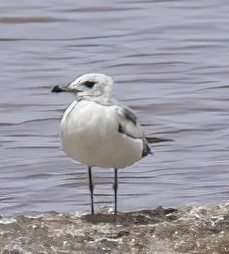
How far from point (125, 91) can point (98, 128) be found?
5.48 metres

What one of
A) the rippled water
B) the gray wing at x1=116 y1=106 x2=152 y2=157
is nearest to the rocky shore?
the gray wing at x1=116 y1=106 x2=152 y2=157

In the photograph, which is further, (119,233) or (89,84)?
(89,84)

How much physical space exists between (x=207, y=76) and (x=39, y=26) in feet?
11.5

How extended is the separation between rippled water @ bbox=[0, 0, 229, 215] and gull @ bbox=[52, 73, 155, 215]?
1.62 m

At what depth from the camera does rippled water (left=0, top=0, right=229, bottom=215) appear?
9.77m

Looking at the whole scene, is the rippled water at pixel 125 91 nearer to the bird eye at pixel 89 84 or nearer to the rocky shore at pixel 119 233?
the rocky shore at pixel 119 233

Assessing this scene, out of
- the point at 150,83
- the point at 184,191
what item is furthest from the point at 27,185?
the point at 150,83

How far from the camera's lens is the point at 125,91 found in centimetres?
1278

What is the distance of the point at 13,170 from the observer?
1024cm

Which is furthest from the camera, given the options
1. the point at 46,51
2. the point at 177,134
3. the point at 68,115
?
the point at 46,51

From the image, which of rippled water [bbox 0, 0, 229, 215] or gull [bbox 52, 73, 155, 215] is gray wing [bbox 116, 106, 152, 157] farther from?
rippled water [bbox 0, 0, 229, 215]

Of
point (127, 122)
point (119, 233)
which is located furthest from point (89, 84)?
point (119, 233)

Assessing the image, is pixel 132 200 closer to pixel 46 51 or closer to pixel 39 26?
pixel 46 51

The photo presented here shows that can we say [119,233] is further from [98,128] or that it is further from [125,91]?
[125,91]
